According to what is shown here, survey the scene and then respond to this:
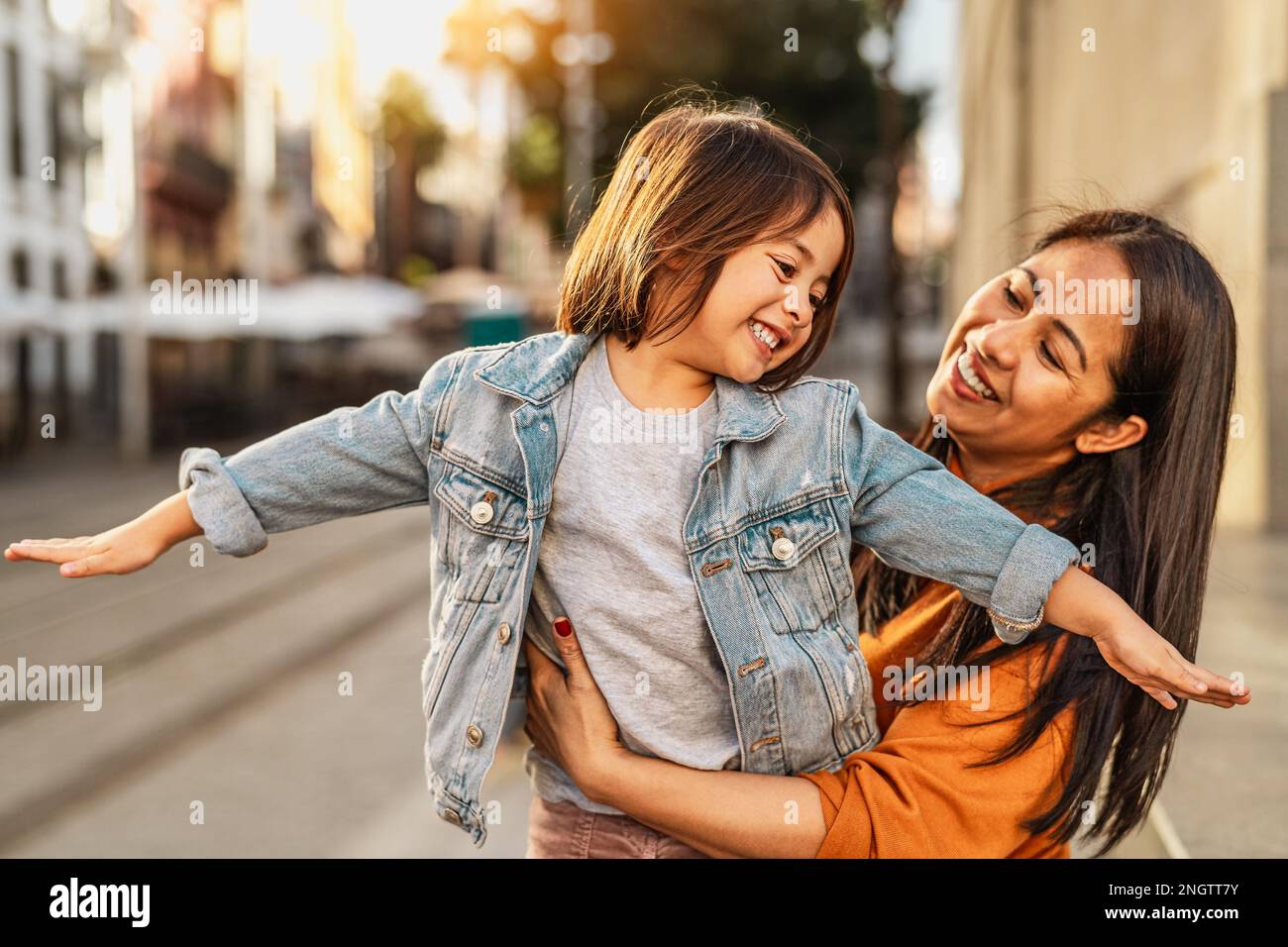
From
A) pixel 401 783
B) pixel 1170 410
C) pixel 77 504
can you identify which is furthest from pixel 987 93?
pixel 1170 410

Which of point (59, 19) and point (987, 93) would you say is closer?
point (987, 93)

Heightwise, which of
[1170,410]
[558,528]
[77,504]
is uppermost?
[1170,410]

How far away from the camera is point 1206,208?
8891 millimetres

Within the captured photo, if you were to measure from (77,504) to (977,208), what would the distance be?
1885 cm

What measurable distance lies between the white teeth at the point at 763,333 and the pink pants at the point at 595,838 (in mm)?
661

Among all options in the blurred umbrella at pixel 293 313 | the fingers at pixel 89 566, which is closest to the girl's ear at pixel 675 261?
the fingers at pixel 89 566

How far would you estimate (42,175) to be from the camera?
25328mm

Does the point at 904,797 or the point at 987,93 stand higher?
the point at 987,93

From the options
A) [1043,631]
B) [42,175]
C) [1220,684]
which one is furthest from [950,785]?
[42,175]

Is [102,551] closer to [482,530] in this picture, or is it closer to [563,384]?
[482,530]

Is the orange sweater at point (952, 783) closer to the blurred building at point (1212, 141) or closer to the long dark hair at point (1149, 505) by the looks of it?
the long dark hair at point (1149, 505)

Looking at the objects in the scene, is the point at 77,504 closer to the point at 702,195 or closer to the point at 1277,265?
the point at 1277,265

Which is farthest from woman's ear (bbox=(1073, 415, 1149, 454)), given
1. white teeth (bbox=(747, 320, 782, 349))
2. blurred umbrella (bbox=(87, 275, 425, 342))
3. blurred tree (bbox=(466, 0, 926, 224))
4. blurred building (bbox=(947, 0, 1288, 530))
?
blurred tree (bbox=(466, 0, 926, 224))

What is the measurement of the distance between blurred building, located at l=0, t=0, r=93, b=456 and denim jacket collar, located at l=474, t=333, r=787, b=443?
2161 cm
